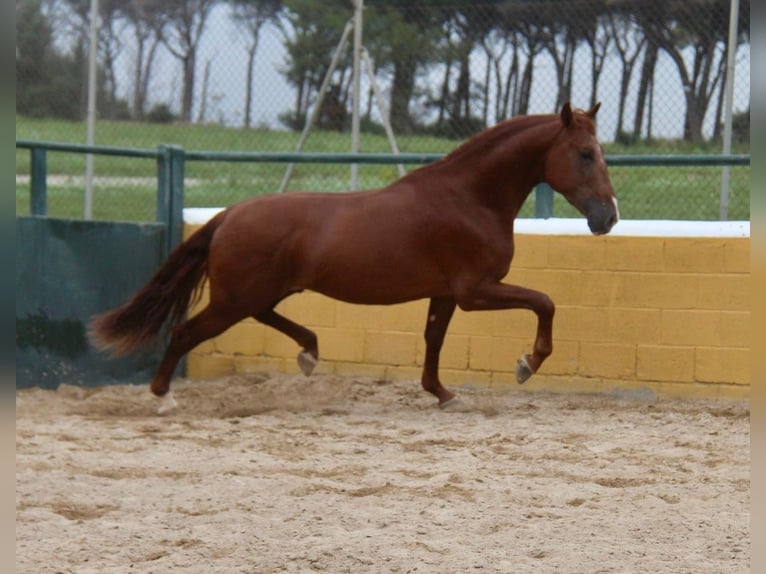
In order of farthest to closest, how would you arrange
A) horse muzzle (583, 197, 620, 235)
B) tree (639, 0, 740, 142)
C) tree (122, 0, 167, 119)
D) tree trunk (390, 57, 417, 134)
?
tree (122, 0, 167, 119) → tree trunk (390, 57, 417, 134) → tree (639, 0, 740, 142) → horse muzzle (583, 197, 620, 235)

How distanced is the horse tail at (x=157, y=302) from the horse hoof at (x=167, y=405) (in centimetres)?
Result: 32

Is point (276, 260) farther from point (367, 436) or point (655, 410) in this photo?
point (655, 410)

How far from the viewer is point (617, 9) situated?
8461 millimetres

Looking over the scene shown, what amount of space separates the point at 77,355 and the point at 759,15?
20.6ft

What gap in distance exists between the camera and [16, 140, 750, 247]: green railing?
22.0 feet

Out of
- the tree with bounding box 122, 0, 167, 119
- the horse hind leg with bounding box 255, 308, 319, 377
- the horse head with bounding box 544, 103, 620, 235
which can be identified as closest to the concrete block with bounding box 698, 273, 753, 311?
the horse head with bounding box 544, 103, 620, 235

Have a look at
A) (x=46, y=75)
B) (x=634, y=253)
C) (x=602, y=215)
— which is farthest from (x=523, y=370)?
(x=46, y=75)

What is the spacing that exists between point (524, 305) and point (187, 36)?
5.63 meters

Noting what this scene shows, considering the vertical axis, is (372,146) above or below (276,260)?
above

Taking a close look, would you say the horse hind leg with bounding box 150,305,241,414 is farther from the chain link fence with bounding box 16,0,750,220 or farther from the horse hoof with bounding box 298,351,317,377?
the chain link fence with bounding box 16,0,750,220

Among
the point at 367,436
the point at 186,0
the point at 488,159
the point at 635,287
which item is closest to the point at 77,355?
the point at 367,436

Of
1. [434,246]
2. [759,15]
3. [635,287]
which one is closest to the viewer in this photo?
[759,15]

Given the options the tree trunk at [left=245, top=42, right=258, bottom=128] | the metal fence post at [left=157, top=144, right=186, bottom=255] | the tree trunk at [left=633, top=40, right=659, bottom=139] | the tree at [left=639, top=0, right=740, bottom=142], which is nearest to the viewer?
the metal fence post at [left=157, top=144, right=186, bottom=255]

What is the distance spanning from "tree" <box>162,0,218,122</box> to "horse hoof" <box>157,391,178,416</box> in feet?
15.5
